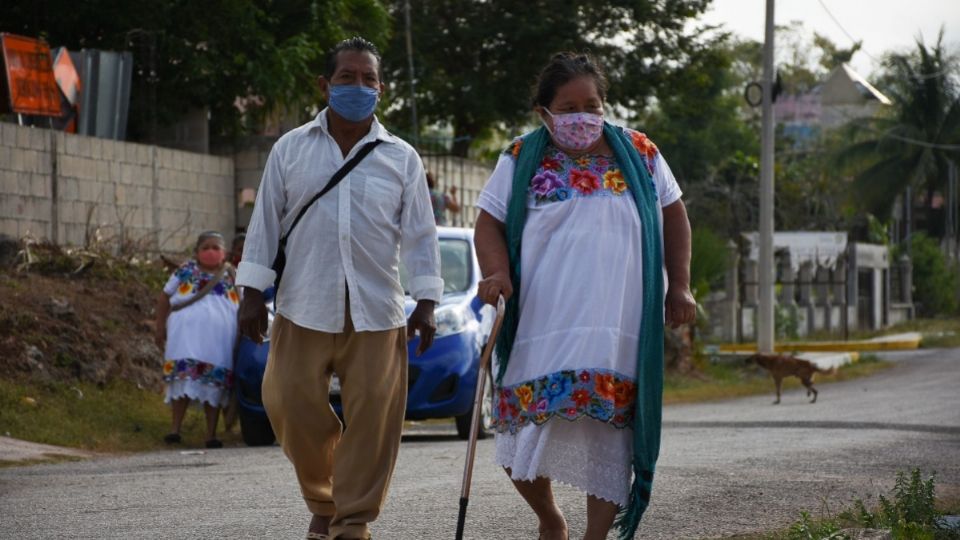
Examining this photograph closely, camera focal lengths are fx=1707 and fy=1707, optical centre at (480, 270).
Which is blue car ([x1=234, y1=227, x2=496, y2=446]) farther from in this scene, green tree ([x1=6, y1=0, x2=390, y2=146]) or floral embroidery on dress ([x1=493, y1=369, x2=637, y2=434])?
green tree ([x1=6, y1=0, x2=390, y2=146])

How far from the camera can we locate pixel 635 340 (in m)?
5.71

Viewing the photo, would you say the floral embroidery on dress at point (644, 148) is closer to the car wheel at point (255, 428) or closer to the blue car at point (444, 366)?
the blue car at point (444, 366)

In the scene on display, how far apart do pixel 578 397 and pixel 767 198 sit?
732 inches

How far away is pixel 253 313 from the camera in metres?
6.10

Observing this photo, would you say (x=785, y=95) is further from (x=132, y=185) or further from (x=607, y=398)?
(x=607, y=398)

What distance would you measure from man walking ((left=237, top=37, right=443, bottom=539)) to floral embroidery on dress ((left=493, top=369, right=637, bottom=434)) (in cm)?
54

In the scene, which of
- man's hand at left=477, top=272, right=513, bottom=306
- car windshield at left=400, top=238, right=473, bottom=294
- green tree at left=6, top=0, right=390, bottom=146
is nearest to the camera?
man's hand at left=477, top=272, right=513, bottom=306

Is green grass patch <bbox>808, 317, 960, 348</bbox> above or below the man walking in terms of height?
below

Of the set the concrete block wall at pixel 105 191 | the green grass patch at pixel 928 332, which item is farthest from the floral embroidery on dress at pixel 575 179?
the green grass patch at pixel 928 332

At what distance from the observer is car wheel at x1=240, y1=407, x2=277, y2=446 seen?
12.7 meters

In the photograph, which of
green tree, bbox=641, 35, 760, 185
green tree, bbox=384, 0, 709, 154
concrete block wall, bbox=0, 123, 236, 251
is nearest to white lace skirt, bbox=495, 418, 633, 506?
concrete block wall, bbox=0, 123, 236, 251

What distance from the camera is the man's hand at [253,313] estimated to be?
6078 millimetres

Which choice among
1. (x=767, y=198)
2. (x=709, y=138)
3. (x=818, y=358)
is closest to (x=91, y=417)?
(x=767, y=198)

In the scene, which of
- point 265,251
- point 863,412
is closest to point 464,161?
point 863,412
